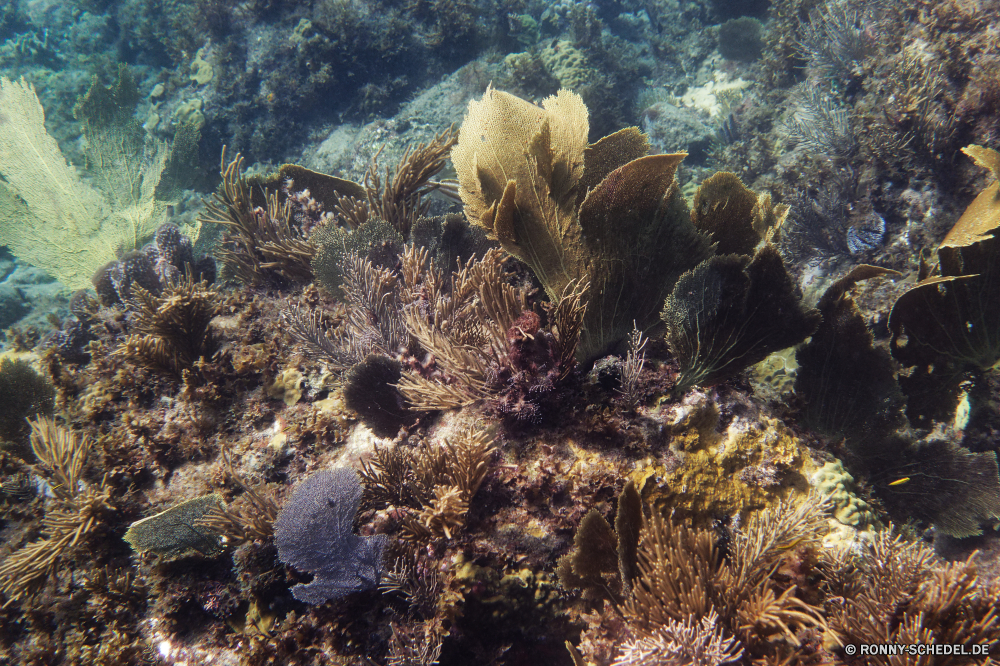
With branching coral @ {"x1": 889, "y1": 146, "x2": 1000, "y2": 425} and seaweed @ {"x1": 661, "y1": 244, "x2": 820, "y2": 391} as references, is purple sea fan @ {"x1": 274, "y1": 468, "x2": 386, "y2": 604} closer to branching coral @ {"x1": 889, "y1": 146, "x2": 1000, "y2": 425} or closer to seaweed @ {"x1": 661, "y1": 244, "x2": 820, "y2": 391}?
seaweed @ {"x1": 661, "y1": 244, "x2": 820, "y2": 391}

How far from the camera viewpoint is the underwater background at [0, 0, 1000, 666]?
1.95 metres

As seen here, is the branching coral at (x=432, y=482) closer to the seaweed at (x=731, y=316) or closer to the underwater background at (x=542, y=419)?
the underwater background at (x=542, y=419)

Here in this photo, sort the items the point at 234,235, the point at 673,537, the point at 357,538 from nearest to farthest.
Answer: the point at 673,537
the point at 357,538
the point at 234,235

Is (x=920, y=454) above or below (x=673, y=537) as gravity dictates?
below

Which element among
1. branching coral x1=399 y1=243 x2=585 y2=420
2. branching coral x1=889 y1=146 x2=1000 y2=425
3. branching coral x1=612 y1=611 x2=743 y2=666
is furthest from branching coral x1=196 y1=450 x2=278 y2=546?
branching coral x1=889 y1=146 x2=1000 y2=425

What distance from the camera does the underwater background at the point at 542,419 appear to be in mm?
1945

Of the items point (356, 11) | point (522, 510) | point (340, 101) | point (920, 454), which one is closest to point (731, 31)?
point (356, 11)

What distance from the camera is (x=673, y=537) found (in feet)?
5.84

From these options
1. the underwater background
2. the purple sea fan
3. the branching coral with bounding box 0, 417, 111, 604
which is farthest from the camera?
the branching coral with bounding box 0, 417, 111, 604

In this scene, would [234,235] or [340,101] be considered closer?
[234,235]

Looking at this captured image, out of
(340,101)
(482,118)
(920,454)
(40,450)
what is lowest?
(920,454)

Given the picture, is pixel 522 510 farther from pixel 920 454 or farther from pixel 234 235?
pixel 234 235

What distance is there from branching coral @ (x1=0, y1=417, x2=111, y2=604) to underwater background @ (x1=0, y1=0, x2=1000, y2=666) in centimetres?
2

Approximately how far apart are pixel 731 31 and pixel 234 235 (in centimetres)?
1416
